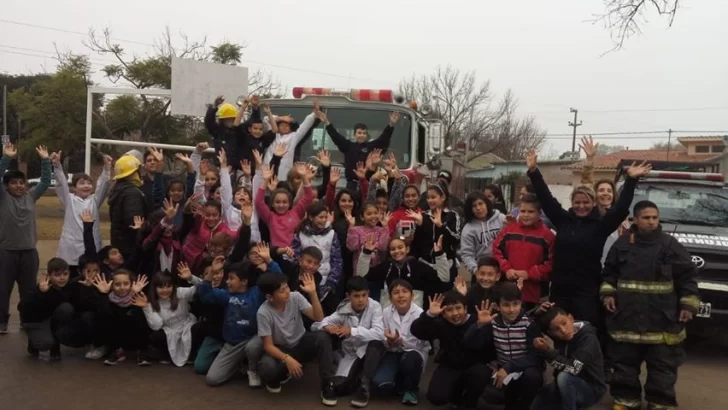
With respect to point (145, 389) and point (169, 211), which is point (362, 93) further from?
point (145, 389)

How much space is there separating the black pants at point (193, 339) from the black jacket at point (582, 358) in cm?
326

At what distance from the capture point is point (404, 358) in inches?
214

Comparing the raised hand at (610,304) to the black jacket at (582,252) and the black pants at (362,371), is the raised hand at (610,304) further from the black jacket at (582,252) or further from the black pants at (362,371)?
the black pants at (362,371)

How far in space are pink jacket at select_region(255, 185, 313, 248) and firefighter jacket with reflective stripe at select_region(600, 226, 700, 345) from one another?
3038 millimetres

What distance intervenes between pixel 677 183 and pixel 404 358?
4.78 metres

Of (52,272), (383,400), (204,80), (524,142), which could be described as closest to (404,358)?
(383,400)

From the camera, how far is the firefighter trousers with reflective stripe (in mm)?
5188

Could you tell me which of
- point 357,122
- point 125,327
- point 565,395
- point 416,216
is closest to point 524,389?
point 565,395

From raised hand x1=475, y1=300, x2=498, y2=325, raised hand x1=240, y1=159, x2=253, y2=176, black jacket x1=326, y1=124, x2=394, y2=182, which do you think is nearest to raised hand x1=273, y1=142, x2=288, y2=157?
raised hand x1=240, y1=159, x2=253, y2=176

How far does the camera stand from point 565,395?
4.68 metres

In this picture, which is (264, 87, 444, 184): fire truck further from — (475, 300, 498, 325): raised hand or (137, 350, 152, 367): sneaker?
(475, 300, 498, 325): raised hand

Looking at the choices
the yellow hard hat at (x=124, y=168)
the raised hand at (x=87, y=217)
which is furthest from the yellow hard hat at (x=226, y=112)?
the raised hand at (x=87, y=217)

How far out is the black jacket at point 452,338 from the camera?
208 inches

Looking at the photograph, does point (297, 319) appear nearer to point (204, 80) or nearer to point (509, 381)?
point (509, 381)
